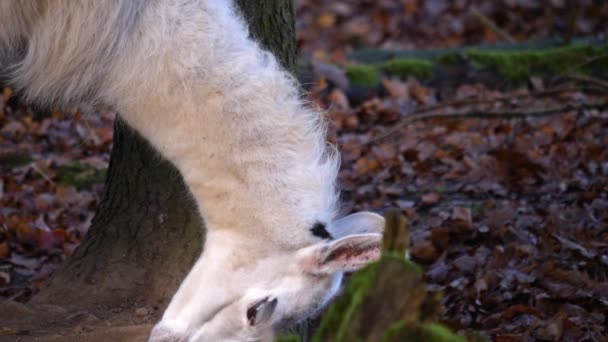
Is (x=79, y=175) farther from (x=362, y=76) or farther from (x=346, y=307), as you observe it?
(x=346, y=307)

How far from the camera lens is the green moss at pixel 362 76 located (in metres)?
9.48

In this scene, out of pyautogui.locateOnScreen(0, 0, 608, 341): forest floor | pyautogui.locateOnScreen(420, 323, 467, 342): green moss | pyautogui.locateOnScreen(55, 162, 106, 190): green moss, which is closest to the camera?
pyautogui.locateOnScreen(420, 323, 467, 342): green moss

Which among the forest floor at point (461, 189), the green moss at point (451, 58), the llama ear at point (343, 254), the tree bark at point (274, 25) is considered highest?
the tree bark at point (274, 25)

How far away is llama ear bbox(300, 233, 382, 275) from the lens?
350 cm

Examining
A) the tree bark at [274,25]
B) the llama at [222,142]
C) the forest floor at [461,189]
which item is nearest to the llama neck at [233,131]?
the llama at [222,142]

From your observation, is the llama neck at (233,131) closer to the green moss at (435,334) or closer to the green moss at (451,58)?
the green moss at (435,334)

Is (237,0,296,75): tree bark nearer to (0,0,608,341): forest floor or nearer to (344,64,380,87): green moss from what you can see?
(0,0,608,341): forest floor

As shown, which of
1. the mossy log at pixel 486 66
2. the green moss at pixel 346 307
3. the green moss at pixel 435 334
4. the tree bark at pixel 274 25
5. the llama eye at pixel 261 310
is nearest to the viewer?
the green moss at pixel 435 334

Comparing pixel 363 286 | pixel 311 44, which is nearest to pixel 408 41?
pixel 311 44

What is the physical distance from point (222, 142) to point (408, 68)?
6.30m

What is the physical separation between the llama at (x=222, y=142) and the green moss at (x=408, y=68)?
5998mm

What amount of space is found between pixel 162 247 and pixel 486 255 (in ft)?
Answer: 6.06

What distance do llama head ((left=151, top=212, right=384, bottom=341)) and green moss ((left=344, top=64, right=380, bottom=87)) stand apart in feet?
19.2

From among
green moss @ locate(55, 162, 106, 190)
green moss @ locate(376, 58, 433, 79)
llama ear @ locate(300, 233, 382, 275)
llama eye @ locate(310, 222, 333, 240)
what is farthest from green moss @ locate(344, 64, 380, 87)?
llama ear @ locate(300, 233, 382, 275)
